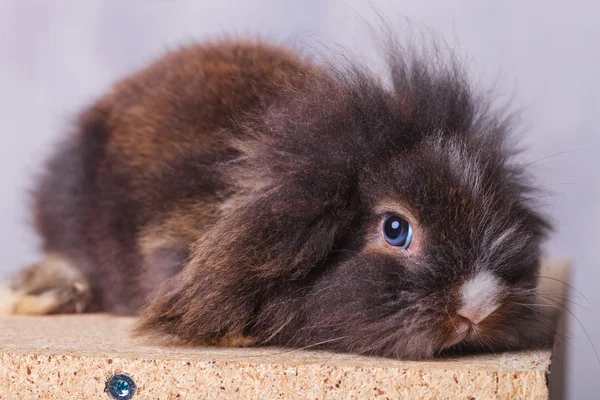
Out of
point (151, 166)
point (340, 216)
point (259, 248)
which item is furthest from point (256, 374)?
point (151, 166)

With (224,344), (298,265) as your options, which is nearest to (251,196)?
(298,265)

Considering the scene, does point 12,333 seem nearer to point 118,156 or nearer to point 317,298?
point 118,156

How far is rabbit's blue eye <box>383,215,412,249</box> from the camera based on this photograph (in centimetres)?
173

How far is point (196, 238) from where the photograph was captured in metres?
2.04

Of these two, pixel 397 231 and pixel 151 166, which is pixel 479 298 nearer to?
pixel 397 231

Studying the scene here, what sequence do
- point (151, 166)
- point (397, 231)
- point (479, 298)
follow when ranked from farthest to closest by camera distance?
1. point (151, 166)
2. point (397, 231)
3. point (479, 298)

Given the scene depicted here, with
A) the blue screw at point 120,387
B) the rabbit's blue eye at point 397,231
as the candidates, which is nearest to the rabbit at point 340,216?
the rabbit's blue eye at point 397,231

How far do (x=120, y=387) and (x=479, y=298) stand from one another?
80 cm

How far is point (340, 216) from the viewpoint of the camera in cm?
179

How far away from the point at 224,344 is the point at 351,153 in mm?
547

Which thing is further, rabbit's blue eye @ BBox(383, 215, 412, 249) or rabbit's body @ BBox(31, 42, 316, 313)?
rabbit's body @ BBox(31, 42, 316, 313)

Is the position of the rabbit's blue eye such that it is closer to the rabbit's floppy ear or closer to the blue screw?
the rabbit's floppy ear

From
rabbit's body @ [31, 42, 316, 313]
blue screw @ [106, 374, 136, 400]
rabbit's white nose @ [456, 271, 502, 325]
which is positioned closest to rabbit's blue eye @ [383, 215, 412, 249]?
rabbit's white nose @ [456, 271, 502, 325]

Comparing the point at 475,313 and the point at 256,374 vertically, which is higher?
the point at 475,313
